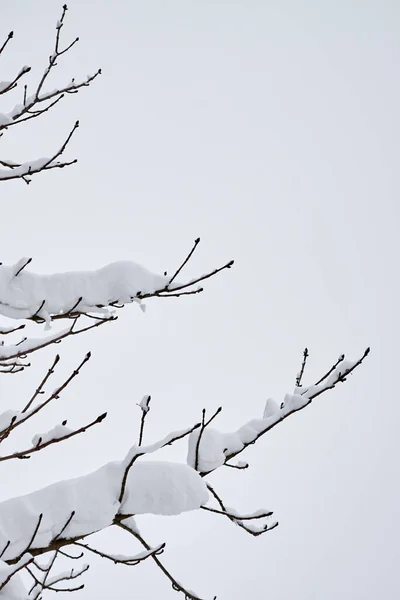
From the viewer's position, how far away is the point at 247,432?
88.7 inches

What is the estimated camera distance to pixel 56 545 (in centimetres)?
207

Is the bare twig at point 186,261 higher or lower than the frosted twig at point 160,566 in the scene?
higher

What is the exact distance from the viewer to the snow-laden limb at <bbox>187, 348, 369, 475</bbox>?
84.1 inches

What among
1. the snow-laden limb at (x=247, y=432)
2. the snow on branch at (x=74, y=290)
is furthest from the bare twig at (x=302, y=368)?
the snow on branch at (x=74, y=290)

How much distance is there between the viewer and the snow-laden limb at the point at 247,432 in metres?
2.14

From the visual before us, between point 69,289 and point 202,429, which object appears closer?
point 202,429

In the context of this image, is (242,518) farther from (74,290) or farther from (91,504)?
(74,290)

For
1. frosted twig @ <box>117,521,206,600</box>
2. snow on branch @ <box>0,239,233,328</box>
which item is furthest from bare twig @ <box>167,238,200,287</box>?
frosted twig @ <box>117,521,206,600</box>

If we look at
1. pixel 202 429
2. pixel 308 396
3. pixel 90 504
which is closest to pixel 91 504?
pixel 90 504

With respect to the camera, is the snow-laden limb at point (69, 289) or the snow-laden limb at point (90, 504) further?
the snow-laden limb at point (69, 289)

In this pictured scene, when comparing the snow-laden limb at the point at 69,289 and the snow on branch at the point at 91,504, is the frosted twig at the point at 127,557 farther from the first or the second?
the snow-laden limb at the point at 69,289

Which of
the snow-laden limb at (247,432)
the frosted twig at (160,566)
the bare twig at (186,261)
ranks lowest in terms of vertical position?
the frosted twig at (160,566)

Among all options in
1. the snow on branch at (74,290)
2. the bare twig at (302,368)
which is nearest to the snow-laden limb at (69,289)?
the snow on branch at (74,290)

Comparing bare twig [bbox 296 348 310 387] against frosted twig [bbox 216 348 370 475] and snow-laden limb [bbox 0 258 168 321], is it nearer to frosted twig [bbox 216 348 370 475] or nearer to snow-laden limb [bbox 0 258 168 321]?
frosted twig [bbox 216 348 370 475]
